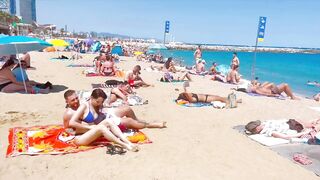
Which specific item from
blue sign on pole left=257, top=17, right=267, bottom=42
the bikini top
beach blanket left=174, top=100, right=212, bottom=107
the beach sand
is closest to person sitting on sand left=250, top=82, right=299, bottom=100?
the beach sand

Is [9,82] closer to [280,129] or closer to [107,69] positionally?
[107,69]

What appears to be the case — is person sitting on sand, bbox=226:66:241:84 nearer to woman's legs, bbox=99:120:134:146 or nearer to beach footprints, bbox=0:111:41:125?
beach footprints, bbox=0:111:41:125

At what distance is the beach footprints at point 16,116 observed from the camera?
5.58m

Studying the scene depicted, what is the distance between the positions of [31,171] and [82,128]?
945mm

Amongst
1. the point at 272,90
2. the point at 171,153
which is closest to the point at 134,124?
the point at 171,153

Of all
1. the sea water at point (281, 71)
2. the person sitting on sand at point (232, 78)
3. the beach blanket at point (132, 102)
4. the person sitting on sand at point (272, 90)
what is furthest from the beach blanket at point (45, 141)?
the sea water at point (281, 71)

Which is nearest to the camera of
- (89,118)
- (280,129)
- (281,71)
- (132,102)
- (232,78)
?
(89,118)

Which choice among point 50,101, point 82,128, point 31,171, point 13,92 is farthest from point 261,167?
point 13,92

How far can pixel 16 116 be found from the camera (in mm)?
5855

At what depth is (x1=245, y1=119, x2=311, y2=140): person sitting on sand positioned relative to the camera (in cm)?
512

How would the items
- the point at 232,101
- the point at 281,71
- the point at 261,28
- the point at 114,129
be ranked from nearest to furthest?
the point at 114,129 → the point at 232,101 → the point at 261,28 → the point at 281,71

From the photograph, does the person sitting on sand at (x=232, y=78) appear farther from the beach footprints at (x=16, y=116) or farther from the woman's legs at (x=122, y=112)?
the beach footprints at (x=16, y=116)

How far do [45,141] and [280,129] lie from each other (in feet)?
12.2

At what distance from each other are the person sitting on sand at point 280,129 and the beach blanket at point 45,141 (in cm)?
193
